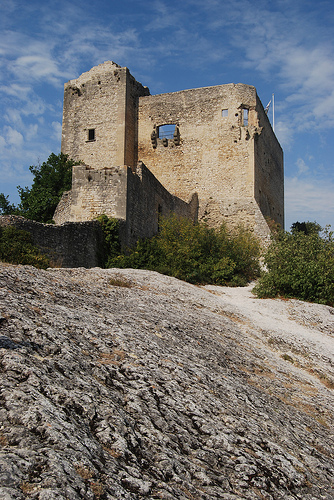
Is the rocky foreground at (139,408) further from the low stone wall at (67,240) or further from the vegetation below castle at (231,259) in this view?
the vegetation below castle at (231,259)

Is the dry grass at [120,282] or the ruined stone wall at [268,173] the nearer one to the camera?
the dry grass at [120,282]

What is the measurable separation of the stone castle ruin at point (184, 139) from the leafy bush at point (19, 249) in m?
12.7

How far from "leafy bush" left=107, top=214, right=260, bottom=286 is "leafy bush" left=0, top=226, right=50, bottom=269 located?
4.19 m

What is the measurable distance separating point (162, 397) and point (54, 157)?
23105 millimetres

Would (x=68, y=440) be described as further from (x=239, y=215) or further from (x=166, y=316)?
(x=239, y=215)

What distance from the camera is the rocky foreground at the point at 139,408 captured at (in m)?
2.71

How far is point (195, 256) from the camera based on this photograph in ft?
60.6

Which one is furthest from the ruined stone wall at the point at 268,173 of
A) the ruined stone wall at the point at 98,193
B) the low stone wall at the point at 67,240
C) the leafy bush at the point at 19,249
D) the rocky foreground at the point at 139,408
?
the rocky foreground at the point at 139,408

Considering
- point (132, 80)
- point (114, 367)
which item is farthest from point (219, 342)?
point (132, 80)

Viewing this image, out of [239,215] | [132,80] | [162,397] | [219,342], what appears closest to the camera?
[162,397]

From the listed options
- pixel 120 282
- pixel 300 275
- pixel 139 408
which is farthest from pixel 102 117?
pixel 139 408

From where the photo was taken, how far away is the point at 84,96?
26719 millimetres

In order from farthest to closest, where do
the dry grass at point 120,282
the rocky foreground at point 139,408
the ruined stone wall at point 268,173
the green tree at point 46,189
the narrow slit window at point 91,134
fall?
the ruined stone wall at point 268,173 → the narrow slit window at point 91,134 → the green tree at point 46,189 → the dry grass at point 120,282 → the rocky foreground at point 139,408

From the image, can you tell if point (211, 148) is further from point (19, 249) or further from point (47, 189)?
point (19, 249)
